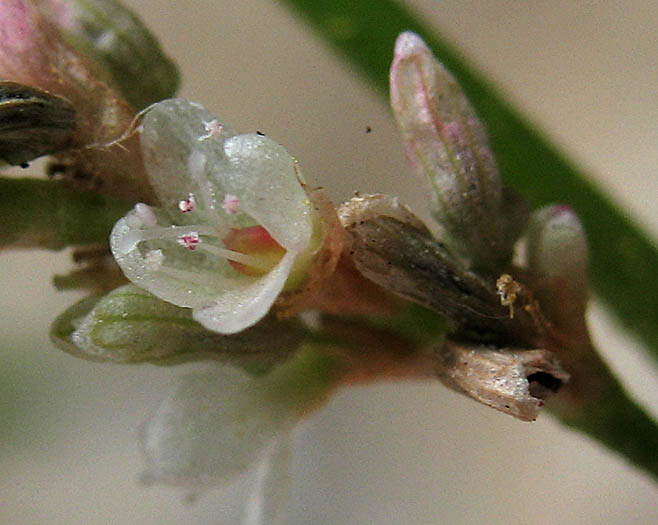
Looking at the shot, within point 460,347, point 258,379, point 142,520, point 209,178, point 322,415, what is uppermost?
point 209,178

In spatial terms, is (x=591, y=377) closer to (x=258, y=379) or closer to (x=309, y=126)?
(x=258, y=379)

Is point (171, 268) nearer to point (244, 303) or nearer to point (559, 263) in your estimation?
point (244, 303)

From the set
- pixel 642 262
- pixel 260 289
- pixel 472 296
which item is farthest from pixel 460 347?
pixel 642 262

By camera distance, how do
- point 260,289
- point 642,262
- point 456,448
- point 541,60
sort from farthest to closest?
point 541,60 < point 456,448 < point 642,262 < point 260,289

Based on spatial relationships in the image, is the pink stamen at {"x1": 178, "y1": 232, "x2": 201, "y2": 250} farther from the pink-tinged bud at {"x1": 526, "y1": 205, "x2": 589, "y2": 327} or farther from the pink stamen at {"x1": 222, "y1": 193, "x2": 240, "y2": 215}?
the pink-tinged bud at {"x1": 526, "y1": 205, "x2": 589, "y2": 327}

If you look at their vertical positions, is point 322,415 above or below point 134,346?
below

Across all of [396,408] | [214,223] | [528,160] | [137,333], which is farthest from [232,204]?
[396,408]

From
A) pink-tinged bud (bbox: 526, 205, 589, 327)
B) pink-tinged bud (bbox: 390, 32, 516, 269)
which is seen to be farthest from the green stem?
pink-tinged bud (bbox: 526, 205, 589, 327)
